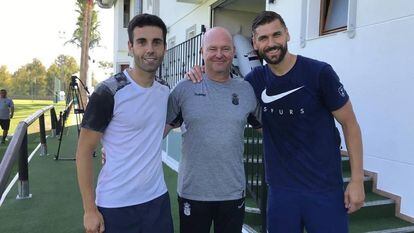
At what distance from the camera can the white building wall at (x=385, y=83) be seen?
453 centimetres

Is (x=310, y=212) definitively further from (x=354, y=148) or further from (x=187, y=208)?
(x=187, y=208)

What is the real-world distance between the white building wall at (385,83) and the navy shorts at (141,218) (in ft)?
10.9

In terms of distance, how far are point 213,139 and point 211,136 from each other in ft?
0.07

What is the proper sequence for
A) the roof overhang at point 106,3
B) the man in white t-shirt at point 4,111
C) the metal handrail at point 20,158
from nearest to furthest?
the metal handrail at point 20,158 → the man in white t-shirt at point 4,111 → the roof overhang at point 106,3

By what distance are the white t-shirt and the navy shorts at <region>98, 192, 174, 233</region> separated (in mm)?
33

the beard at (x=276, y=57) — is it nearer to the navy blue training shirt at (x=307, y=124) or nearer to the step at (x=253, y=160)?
the navy blue training shirt at (x=307, y=124)

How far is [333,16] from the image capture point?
6164 mm

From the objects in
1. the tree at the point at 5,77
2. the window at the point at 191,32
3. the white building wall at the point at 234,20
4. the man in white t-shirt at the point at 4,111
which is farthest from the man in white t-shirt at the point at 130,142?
the tree at the point at 5,77

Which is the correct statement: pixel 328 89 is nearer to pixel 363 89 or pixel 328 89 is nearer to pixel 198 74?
pixel 198 74

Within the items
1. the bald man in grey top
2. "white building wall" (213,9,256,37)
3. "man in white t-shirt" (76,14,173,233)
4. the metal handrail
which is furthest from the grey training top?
"white building wall" (213,9,256,37)

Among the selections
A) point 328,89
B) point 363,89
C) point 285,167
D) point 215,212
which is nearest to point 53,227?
point 215,212

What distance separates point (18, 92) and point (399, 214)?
248 feet

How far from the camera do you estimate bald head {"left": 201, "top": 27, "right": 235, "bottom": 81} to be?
2.46 metres

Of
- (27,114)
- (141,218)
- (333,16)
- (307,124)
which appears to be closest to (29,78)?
(27,114)
